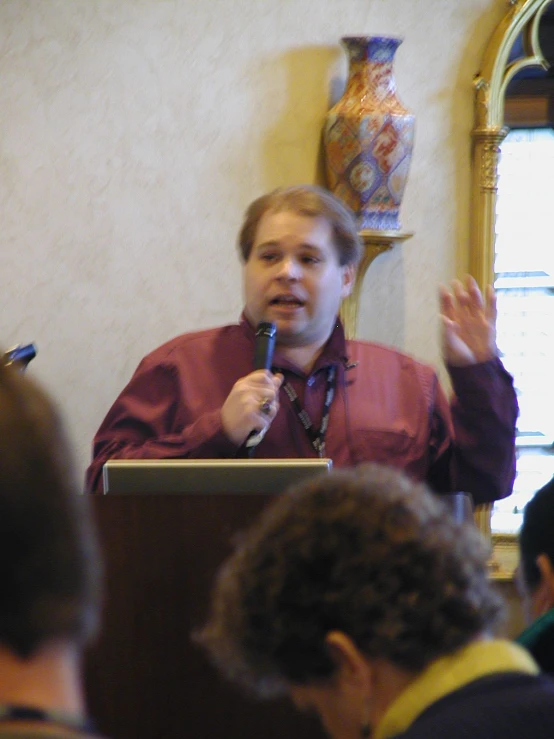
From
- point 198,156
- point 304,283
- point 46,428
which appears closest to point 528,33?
point 198,156

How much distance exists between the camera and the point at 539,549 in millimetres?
1484

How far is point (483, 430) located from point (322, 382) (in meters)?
0.37

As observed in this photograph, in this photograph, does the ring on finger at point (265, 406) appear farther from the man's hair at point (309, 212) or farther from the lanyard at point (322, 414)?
the man's hair at point (309, 212)

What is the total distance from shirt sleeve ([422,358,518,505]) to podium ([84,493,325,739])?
2.36 feet

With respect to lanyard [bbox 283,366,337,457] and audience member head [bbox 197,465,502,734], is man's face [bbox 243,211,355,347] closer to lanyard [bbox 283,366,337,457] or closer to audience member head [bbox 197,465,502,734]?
lanyard [bbox 283,366,337,457]

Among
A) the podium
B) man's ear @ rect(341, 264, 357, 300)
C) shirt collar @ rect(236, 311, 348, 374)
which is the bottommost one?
the podium

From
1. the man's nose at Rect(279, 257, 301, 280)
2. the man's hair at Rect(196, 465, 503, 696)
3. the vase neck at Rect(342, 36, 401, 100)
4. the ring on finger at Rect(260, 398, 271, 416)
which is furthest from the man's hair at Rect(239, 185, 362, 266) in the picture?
the man's hair at Rect(196, 465, 503, 696)

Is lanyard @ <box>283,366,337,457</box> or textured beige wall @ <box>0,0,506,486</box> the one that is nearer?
lanyard @ <box>283,366,337,457</box>

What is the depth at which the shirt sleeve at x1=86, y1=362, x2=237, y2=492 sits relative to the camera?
2262 mm

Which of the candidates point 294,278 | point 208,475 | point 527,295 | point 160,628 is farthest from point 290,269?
point 527,295

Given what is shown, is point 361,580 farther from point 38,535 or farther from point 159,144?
point 159,144

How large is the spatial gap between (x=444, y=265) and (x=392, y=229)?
0.94 feet

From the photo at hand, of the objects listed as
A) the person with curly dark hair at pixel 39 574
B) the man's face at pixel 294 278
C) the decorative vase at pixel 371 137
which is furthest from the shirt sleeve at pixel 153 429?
the decorative vase at pixel 371 137

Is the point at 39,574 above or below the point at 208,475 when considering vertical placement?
above
